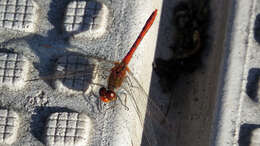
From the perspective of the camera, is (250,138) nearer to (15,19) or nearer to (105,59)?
(105,59)

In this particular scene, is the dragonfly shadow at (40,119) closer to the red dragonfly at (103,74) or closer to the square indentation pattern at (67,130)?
the square indentation pattern at (67,130)

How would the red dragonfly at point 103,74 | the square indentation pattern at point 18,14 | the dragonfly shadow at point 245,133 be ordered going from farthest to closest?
the square indentation pattern at point 18,14
the red dragonfly at point 103,74
the dragonfly shadow at point 245,133

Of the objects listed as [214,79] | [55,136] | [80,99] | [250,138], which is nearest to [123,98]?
[80,99]

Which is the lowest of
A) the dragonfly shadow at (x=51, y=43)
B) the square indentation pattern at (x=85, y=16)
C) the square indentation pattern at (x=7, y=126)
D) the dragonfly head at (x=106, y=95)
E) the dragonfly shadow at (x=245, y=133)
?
the square indentation pattern at (x=7, y=126)

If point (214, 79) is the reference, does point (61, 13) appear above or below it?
above

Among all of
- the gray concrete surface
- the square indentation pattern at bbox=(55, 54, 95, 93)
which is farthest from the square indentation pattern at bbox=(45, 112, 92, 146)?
the square indentation pattern at bbox=(55, 54, 95, 93)

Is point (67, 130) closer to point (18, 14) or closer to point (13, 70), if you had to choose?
point (13, 70)

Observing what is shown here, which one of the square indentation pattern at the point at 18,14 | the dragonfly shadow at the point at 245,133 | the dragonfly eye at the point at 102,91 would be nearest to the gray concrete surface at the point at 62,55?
the square indentation pattern at the point at 18,14
